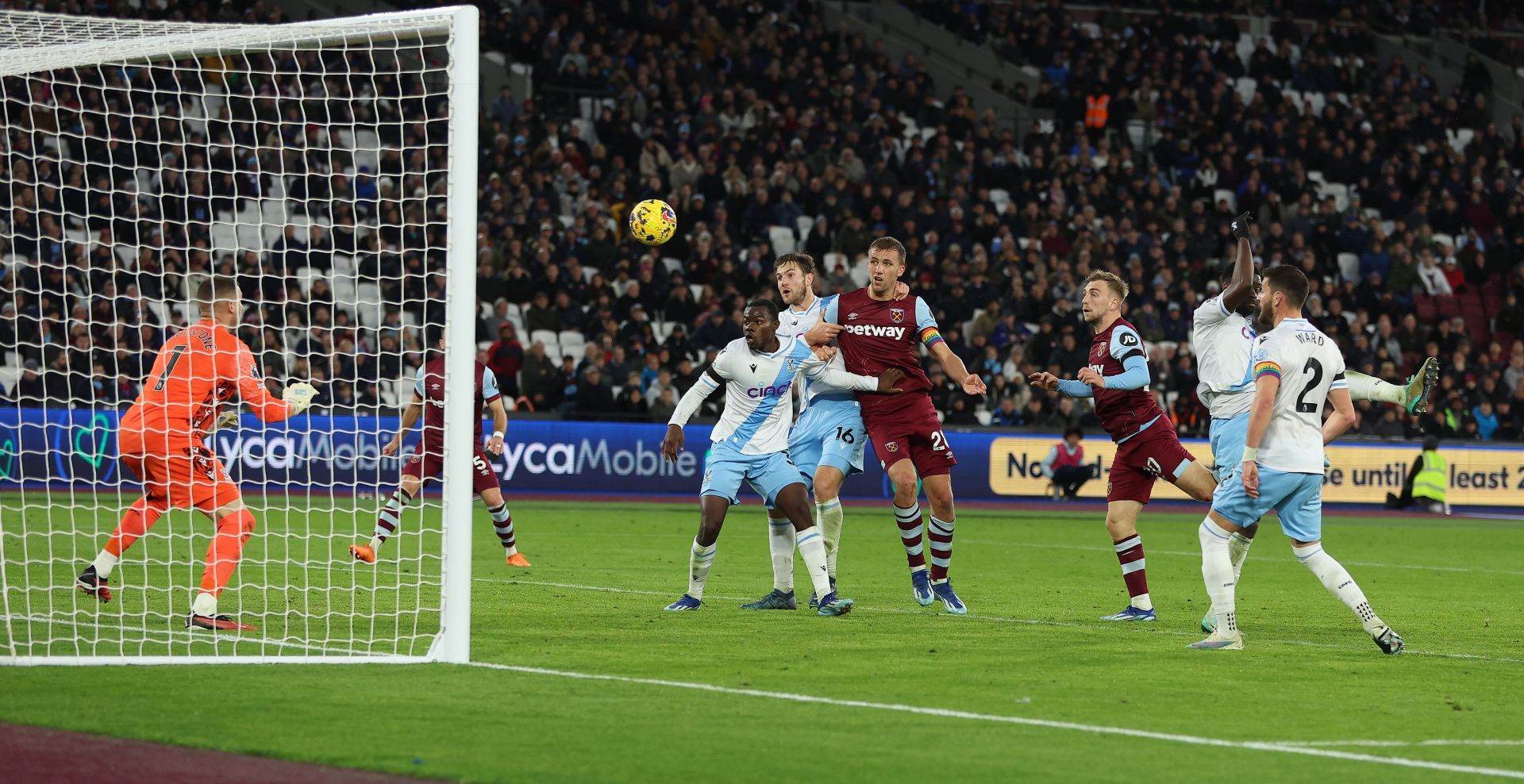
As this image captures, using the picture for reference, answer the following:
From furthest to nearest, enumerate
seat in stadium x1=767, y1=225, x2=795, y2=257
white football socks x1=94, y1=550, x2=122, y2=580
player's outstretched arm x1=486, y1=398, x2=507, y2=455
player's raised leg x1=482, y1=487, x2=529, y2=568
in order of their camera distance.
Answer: seat in stadium x1=767, y1=225, x2=795, y2=257 < player's raised leg x1=482, y1=487, x2=529, y2=568 < player's outstretched arm x1=486, y1=398, x2=507, y2=455 < white football socks x1=94, y1=550, x2=122, y2=580

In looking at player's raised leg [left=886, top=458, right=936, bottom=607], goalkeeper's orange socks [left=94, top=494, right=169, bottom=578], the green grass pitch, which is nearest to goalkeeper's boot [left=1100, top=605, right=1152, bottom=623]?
the green grass pitch

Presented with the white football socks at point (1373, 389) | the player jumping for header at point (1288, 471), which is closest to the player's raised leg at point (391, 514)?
the player jumping for header at point (1288, 471)

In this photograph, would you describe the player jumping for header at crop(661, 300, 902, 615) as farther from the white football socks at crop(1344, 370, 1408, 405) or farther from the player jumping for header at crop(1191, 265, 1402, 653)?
the white football socks at crop(1344, 370, 1408, 405)

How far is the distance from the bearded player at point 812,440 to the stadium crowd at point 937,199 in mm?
9755

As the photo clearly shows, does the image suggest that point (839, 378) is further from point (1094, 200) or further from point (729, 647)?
point (1094, 200)

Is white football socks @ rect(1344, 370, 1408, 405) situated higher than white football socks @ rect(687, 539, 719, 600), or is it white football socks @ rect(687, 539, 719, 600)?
white football socks @ rect(1344, 370, 1408, 405)

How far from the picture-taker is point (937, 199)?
31.9 m

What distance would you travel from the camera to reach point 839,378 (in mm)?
12016

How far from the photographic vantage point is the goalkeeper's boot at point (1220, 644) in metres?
10.2

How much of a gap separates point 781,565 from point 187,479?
150 inches

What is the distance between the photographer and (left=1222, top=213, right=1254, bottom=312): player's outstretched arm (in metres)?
10.3

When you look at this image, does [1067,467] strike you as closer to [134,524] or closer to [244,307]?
[244,307]

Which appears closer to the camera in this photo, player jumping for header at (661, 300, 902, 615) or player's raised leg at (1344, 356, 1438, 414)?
player's raised leg at (1344, 356, 1438, 414)

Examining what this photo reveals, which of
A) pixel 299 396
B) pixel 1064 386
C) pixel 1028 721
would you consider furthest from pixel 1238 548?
pixel 299 396
